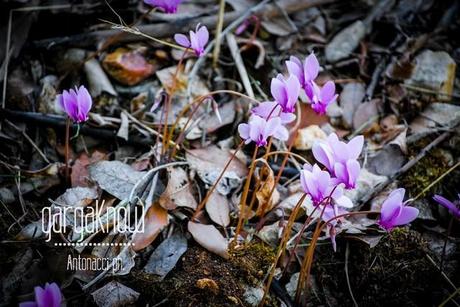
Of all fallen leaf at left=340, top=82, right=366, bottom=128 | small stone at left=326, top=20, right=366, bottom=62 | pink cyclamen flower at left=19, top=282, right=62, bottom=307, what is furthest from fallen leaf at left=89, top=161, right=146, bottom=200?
small stone at left=326, top=20, right=366, bottom=62

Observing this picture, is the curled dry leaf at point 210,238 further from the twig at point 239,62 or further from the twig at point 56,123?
the twig at point 239,62

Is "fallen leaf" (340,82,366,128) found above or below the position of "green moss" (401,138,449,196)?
above

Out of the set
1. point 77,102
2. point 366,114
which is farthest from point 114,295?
point 366,114

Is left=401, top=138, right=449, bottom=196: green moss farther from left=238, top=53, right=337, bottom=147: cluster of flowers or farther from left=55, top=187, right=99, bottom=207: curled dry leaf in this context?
left=55, top=187, right=99, bottom=207: curled dry leaf

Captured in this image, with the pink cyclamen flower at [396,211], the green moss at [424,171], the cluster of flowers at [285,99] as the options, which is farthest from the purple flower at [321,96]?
the green moss at [424,171]

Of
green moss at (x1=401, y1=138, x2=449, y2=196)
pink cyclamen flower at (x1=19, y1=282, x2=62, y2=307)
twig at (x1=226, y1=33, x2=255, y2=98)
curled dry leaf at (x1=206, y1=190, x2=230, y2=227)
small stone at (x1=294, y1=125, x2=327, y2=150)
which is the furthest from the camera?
twig at (x1=226, y1=33, x2=255, y2=98)

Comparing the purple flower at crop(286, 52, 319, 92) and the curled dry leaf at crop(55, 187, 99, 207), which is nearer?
the purple flower at crop(286, 52, 319, 92)
